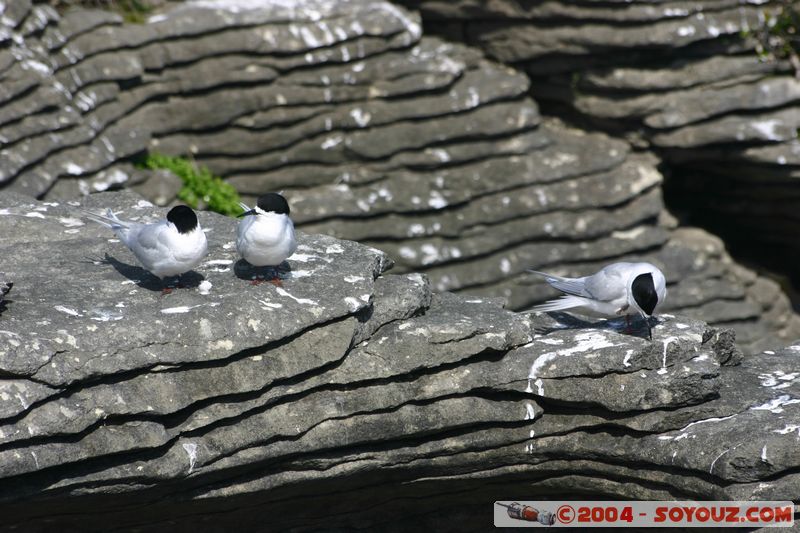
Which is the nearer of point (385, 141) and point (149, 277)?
point (149, 277)

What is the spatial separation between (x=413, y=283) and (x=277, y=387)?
111 centimetres

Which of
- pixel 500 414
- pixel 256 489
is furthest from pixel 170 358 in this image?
pixel 500 414

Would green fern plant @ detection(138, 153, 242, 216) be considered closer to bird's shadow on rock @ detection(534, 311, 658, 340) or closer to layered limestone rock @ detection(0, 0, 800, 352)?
layered limestone rock @ detection(0, 0, 800, 352)

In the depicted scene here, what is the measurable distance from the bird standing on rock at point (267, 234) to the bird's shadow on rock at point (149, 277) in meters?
0.36

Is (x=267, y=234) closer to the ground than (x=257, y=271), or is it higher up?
higher up

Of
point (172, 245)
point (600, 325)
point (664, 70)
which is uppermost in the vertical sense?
point (664, 70)

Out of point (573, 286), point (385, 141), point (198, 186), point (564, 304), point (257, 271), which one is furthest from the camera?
point (385, 141)

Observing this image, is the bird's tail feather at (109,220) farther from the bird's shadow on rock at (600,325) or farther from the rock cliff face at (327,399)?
the bird's shadow on rock at (600,325)

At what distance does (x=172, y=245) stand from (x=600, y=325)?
2626 millimetres

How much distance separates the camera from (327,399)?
18.0ft

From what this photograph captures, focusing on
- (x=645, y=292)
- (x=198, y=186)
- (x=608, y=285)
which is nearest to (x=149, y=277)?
(x=608, y=285)

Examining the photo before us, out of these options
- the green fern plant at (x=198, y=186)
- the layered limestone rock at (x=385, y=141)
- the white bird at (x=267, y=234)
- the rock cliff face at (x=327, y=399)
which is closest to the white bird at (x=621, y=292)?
the rock cliff face at (x=327, y=399)

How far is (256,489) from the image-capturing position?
217 inches

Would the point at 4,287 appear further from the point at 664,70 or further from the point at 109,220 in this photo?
the point at 664,70
